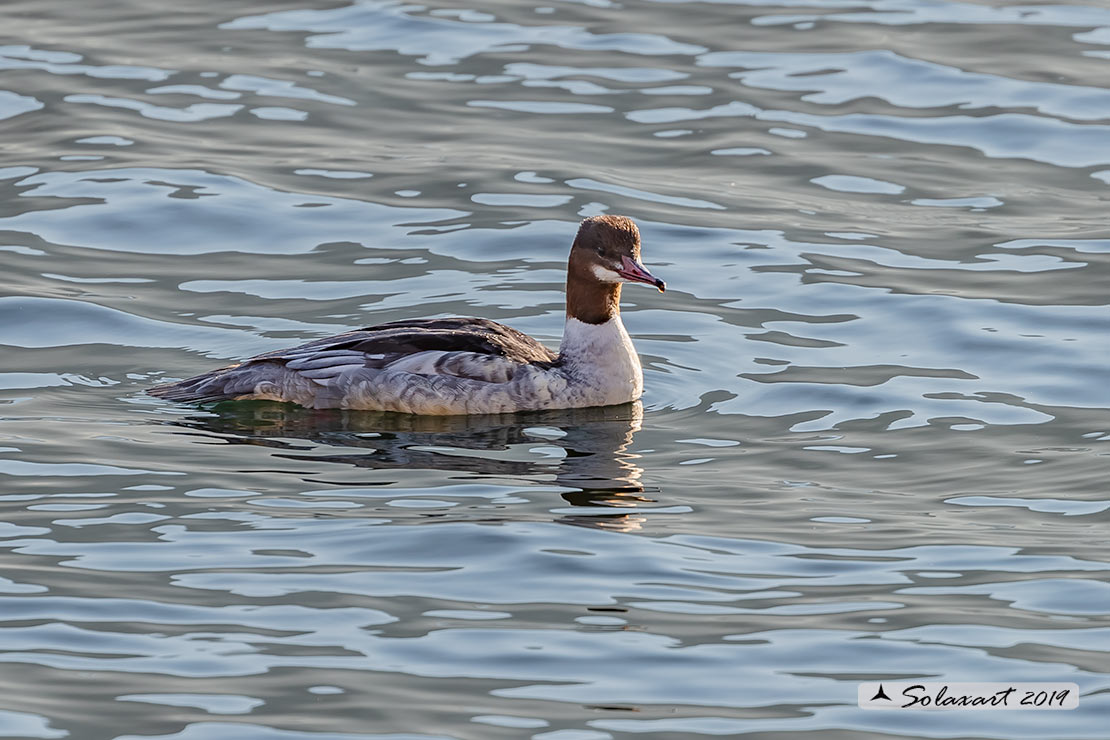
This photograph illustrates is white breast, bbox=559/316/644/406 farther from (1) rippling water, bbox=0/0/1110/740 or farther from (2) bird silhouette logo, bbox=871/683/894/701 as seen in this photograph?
(2) bird silhouette logo, bbox=871/683/894/701

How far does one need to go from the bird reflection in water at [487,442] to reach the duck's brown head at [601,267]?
716 mm

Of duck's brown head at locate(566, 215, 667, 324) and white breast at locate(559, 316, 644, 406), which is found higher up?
duck's brown head at locate(566, 215, 667, 324)

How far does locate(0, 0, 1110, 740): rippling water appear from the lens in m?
8.70

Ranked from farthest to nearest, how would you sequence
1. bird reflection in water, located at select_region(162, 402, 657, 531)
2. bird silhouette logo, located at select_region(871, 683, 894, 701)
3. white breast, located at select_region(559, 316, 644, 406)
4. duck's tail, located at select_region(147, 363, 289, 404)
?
white breast, located at select_region(559, 316, 644, 406) < duck's tail, located at select_region(147, 363, 289, 404) < bird reflection in water, located at select_region(162, 402, 657, 531) < bird silhouette logo, located at select_region(871, 683, 894, 701)

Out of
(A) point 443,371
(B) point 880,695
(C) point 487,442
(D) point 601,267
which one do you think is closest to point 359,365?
(A) point 443,371

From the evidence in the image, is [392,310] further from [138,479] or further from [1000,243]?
[1000,243]

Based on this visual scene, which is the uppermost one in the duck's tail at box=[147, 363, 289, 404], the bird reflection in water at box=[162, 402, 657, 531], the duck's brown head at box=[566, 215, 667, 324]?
the duck's brown head at box=[566, 215, 667, 324]

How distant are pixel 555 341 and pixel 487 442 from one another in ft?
8.37

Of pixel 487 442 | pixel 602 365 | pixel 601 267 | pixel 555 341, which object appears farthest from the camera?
pixel 555 341

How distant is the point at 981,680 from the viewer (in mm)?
8586

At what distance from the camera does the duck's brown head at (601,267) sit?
520 inches

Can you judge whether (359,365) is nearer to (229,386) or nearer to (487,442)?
(229,386)

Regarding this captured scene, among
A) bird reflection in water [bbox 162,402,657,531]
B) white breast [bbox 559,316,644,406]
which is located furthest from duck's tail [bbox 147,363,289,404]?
white breast [bbox 559,316,644,406]

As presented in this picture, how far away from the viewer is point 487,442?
40.6 feet
